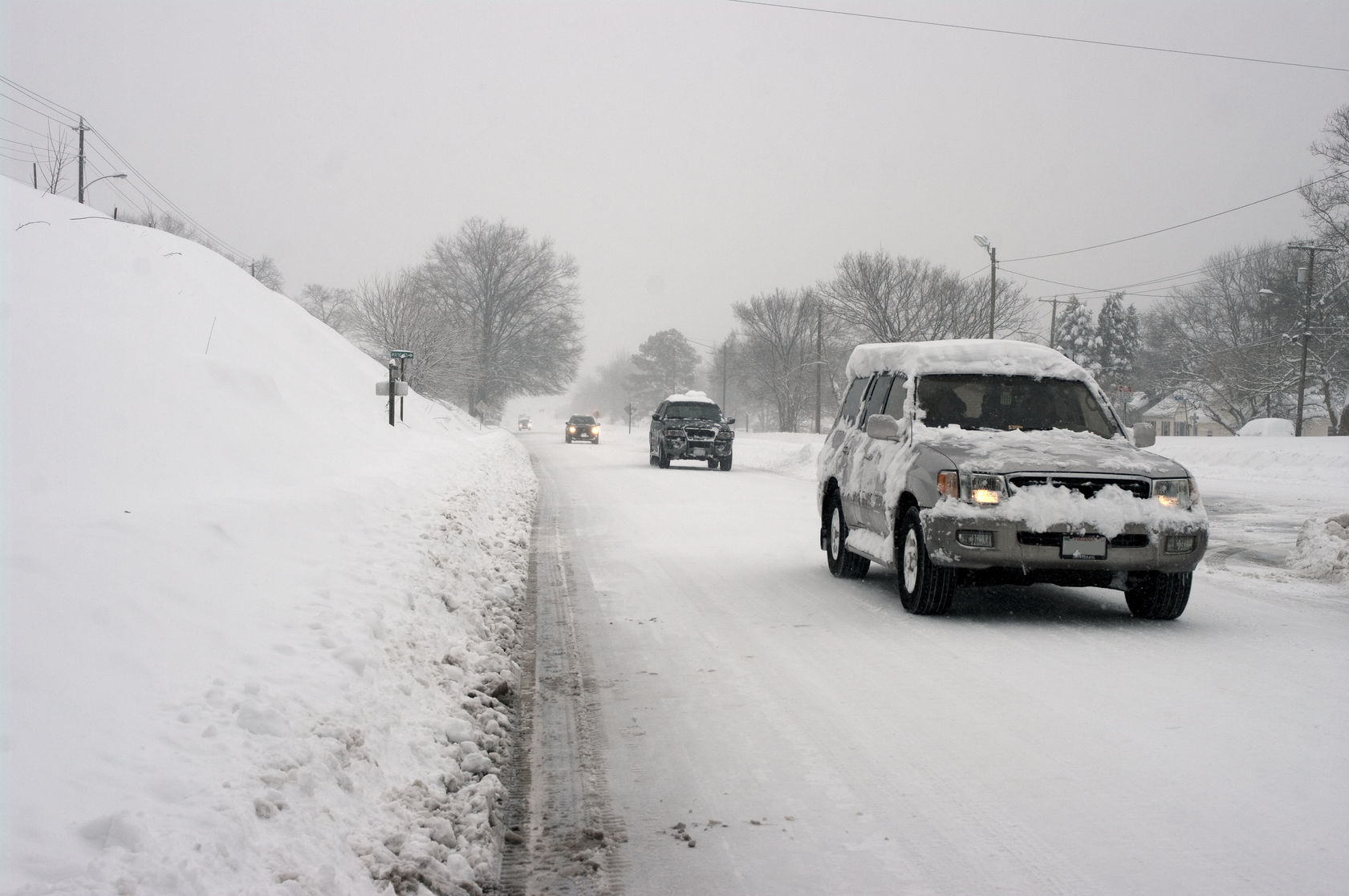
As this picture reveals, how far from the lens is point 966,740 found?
16.0 ft

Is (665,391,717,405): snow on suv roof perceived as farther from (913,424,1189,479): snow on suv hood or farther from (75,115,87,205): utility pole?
(75,115,87,205): utility pole

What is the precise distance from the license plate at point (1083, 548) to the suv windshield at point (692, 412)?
22.6 meters

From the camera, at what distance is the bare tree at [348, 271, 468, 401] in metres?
51.2

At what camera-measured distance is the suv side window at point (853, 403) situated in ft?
33.6

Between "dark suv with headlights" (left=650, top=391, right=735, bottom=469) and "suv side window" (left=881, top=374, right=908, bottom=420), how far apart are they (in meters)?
19.2

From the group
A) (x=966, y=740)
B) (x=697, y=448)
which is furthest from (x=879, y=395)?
(x=697, y=448)

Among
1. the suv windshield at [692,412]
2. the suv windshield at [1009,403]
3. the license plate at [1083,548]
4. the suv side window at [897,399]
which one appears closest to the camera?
the license plate at [1083,548]

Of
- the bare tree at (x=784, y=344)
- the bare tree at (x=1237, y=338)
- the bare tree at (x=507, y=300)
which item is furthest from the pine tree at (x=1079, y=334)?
the bare tree at (x=507, y=300)

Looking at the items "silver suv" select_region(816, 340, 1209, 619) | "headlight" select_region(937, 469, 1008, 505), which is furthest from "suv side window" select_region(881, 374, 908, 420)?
"headlight" select_region(937, 469, 1008, 505)

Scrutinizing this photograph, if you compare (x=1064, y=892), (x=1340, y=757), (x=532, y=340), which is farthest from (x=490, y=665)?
(x=532, y=340)

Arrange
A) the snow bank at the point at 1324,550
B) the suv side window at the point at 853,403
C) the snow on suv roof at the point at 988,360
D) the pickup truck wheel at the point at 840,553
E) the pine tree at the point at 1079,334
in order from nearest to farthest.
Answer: the snow on suv roof at the point at 988,360, the pickup truck wheel at the point at 840,553, the snow bank at the point at 1324,550, the suv side window at the point at 853,403, the pine tree at the point at 1079,334

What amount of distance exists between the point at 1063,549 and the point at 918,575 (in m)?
1.06

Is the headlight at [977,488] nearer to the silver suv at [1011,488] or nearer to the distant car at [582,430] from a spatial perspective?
the silver suv at [1011,488]

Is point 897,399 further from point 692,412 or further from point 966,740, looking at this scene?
point 692,412
